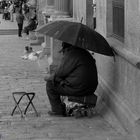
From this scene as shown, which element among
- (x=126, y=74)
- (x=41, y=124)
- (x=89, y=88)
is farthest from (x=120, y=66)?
(x=41, y=124)

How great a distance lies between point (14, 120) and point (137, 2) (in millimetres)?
2921

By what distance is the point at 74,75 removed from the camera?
822 cm

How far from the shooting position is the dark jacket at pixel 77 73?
8219mm

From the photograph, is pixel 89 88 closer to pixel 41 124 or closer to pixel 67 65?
pixel 67 65

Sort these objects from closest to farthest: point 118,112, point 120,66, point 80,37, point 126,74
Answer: point 126,74
point 118,112
point 120,66
point 80,37

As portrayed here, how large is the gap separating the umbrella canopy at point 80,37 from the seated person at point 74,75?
0.28 m

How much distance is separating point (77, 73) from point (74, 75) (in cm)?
6

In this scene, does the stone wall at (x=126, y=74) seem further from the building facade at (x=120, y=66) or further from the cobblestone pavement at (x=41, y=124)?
the cobblestone pavement at (x=41, y=124)

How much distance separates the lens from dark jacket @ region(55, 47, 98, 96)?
8219 millimetres

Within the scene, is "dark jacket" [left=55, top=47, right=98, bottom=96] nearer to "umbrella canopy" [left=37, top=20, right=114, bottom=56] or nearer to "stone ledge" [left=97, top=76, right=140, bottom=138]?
"umbrella canopy" [left=37, top=20, right=114, bottom=56]

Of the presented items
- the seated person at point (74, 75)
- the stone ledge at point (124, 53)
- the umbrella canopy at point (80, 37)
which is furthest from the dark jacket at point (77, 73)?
the stone ledge at point (124, 53)

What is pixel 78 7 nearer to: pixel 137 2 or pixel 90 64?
pixel 90 64

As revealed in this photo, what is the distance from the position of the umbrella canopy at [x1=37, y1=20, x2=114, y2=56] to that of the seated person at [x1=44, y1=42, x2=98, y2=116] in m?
0.28

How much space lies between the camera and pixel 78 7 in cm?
1215
